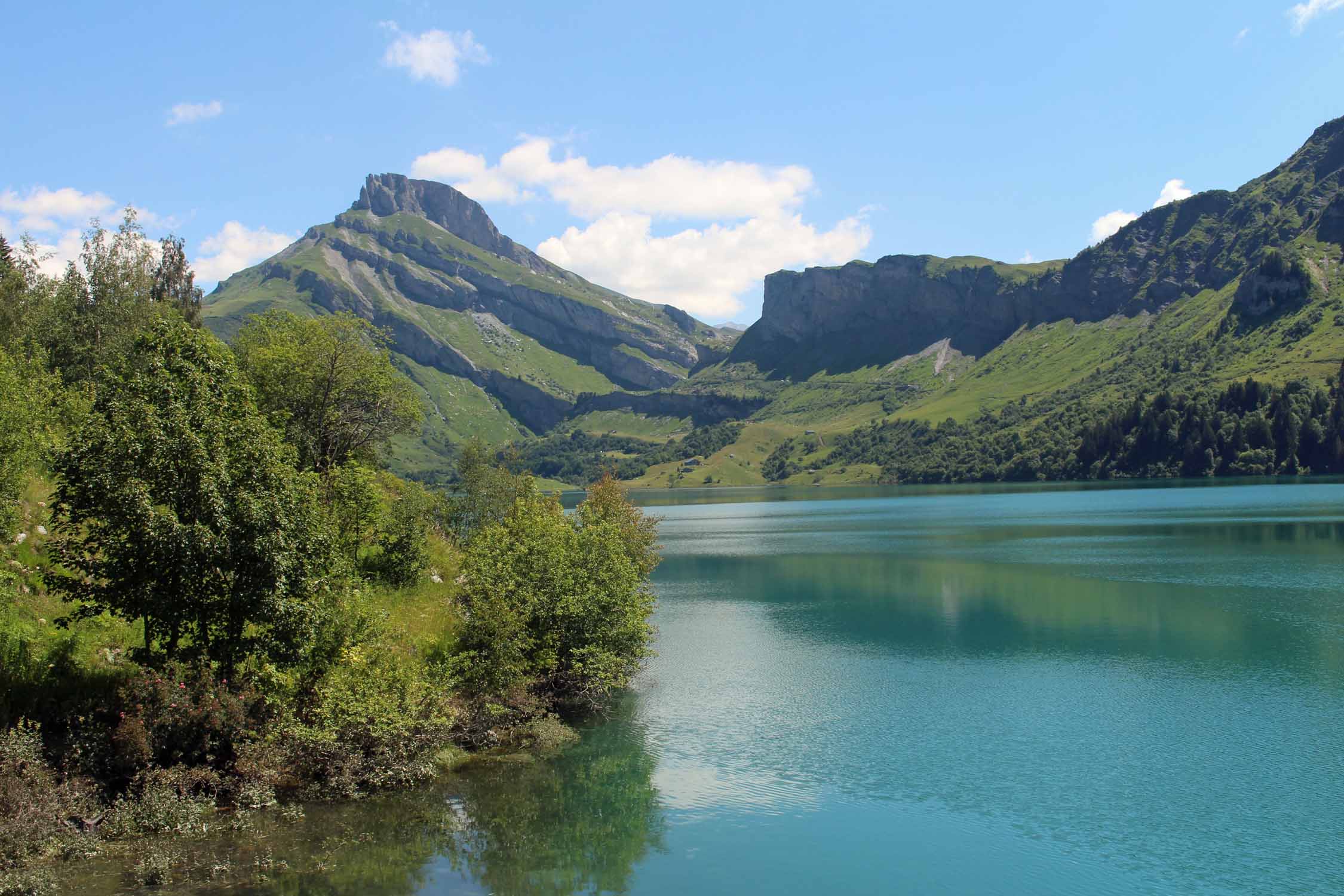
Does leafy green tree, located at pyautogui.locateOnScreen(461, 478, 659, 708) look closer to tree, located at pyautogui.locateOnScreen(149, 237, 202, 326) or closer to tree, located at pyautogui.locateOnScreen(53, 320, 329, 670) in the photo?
tree, located at pyautogui.locateOnScreen(53, 320, 329, 670)

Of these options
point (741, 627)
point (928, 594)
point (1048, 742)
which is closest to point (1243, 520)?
point (928, 594)

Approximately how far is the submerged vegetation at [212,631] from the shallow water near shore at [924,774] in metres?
2.23

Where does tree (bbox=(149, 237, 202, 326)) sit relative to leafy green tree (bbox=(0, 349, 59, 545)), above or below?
above

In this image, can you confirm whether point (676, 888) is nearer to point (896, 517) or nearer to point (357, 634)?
point (357, 634)

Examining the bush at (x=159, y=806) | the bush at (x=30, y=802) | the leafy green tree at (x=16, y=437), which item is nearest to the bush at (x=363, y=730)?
the bush at (x=159, y=806)

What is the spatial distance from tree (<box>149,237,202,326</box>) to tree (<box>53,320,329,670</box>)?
57445 mm

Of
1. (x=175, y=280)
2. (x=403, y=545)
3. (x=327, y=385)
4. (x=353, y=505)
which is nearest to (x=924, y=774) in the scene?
(x=403, y=545)

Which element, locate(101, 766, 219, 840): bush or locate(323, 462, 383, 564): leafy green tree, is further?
locate(323, 462, 383, 564): leafy green tree

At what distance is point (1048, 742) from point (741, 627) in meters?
35.5

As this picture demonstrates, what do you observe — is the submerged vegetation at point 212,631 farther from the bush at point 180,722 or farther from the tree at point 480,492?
the tree at point 480,492

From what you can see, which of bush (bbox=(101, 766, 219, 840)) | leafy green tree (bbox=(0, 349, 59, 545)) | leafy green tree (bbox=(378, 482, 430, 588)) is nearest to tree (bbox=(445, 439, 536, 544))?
leafy green tree (bbox=(378, 482, 430, 588))

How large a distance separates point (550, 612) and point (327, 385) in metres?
21.3

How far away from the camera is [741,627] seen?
240ft

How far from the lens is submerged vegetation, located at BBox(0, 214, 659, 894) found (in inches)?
1066
